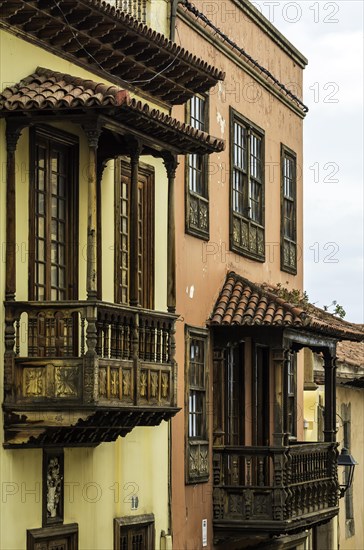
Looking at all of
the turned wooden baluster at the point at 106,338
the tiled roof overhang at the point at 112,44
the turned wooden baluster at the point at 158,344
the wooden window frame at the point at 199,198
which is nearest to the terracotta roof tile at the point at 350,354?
the wooden window frame at the point at 199,198

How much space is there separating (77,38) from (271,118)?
30.0ft

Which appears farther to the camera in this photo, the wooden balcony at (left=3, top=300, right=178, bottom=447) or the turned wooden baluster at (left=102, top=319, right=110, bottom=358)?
the turned wooden baluster at (left=102, top=319, right=110, bottom=358)

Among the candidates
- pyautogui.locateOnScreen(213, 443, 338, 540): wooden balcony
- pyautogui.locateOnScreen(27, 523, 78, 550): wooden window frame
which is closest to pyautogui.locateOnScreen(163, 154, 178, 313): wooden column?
pyautogui.locateOnScreen(27, 523, 78, 550): wooden window frame

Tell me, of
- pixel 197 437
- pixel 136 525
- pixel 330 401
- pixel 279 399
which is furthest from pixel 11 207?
pixel 330 401

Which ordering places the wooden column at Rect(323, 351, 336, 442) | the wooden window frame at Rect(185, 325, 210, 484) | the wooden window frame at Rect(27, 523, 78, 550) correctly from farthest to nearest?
1. the wooden column at Rect(323, 351, 336, 442)
2. the wooden window frame at Rect(185, 325, 210, 484)
3. the wooden window frame at Rect(27, 523, 78, 550)

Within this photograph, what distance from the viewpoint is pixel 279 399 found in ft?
72.7

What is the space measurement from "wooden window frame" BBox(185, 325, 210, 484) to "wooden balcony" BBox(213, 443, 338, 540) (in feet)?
1.26

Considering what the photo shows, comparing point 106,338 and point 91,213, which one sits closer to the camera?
point 91,213

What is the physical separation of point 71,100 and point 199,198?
6419 millimetres

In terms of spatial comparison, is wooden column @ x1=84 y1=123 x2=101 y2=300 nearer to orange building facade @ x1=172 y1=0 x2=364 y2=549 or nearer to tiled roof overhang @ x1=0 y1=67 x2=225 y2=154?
tiled roof overhang @ x1=0 y1=67 x2=225 y2=154

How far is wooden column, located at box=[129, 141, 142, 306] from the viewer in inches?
671

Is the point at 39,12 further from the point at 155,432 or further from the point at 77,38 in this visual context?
the point at 155,432

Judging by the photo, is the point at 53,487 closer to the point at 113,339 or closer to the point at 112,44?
the point at 113,339

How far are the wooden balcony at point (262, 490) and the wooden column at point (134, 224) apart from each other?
5.23 meters
